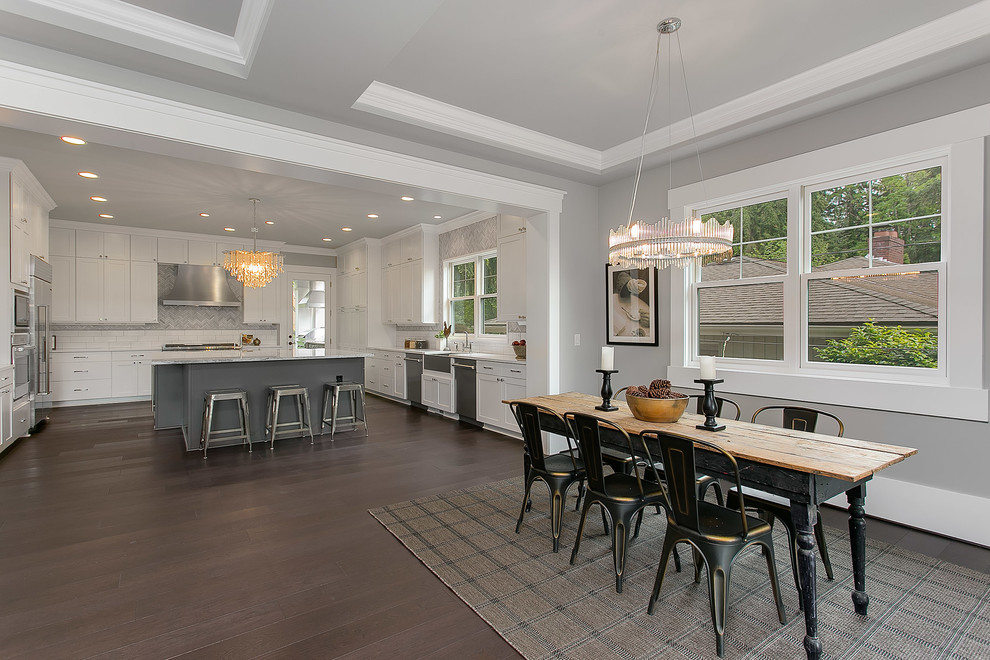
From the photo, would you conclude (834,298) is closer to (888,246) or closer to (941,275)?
(888,246)

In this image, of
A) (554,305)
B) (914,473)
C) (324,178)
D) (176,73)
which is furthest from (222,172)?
(914,473)

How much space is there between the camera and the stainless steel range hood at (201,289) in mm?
8273

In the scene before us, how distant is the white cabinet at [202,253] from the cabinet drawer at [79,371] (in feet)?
6.95

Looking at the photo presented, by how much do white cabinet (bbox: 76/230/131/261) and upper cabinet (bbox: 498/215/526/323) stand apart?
632 centimetres

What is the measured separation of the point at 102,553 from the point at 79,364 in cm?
620

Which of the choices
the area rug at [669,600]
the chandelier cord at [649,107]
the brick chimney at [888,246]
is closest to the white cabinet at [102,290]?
the area rug at [669,600]

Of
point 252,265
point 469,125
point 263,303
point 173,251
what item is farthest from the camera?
point 263,303

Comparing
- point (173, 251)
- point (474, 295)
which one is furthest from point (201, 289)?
point (474, 295)

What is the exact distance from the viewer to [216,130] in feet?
10.4

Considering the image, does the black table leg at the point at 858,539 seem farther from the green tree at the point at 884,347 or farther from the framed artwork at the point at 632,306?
the framed artwork at the point at 632,306

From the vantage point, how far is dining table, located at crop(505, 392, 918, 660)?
188 centimetres

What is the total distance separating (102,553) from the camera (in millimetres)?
2760

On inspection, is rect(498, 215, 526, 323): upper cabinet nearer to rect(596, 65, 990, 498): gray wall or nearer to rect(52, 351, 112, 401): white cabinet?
rect(596, 65, 990, 498): gray wall

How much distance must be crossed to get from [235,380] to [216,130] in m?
3.00
